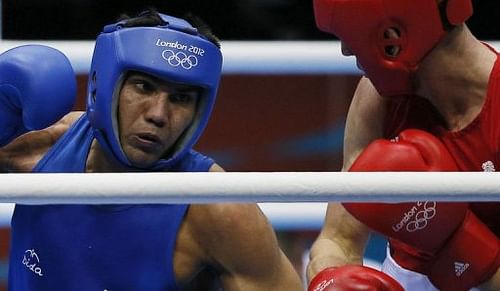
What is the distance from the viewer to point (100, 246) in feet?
5.91

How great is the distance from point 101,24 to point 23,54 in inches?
55.5

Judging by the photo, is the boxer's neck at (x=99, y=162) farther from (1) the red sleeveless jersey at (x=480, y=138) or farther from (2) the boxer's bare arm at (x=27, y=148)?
(1) the red sleeveless jersey at (x=480, y=138)

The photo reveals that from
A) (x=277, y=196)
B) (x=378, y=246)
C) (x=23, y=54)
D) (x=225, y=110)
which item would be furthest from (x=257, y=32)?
(x=277, y=196)

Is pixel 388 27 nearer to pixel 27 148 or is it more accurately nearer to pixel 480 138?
pixel 480 138

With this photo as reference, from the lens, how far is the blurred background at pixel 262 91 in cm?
308

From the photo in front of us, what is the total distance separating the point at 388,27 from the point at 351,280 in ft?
1.12

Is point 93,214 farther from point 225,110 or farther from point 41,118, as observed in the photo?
point 225,110

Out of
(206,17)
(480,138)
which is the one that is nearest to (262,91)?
(206,17)

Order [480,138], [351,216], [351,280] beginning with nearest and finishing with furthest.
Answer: [351,280] < [480,138] < [351,216]

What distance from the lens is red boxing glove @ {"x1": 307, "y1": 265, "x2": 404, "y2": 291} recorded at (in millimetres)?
1707

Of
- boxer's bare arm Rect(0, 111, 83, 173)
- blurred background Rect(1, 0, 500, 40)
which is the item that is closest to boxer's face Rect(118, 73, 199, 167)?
boxer's bare arm Rect(0, 111, 83, 173)

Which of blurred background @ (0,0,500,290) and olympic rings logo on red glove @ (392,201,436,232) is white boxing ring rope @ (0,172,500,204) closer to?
olympic rings logo on red glove @ (392,201,436,232)

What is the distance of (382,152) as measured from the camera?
1.74 metres

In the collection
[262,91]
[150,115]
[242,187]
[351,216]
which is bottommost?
[262,91]
